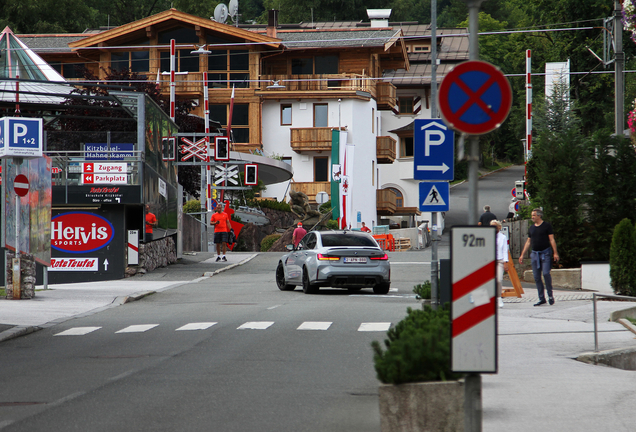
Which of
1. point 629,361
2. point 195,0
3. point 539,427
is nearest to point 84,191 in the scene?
point 629,361

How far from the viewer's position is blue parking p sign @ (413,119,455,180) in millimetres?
13594

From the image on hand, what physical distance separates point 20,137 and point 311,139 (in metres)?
42.3

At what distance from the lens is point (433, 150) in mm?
13672

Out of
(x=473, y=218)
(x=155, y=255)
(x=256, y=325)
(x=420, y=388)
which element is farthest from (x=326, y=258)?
(x=473, y=218)

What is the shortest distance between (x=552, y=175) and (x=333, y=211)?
95.1 ft

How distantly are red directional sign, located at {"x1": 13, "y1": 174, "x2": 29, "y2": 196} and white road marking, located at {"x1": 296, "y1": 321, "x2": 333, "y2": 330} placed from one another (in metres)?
8.34

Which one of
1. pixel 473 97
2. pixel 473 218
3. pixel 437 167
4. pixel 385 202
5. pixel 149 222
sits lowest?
pixel 149 222

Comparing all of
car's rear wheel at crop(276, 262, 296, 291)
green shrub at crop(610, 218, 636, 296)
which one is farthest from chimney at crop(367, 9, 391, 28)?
green shrub at crop(610, 218, 636, 296)

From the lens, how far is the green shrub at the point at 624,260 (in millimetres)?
18062

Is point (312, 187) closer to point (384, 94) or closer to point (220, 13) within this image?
point (384, 94)

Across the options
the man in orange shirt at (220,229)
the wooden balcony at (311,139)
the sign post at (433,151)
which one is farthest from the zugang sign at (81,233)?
the wooden balcony at (311,139)

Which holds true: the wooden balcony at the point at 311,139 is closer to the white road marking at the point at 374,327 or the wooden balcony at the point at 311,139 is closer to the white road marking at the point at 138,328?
the white road marking at the point at 138,328

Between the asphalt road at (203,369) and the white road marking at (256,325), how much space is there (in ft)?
0.05

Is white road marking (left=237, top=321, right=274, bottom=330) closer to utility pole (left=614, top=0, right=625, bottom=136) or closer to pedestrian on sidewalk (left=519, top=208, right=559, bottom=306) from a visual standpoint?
pedestrian on sidewalk (left=519, top=208, right=559, bottom=306)
